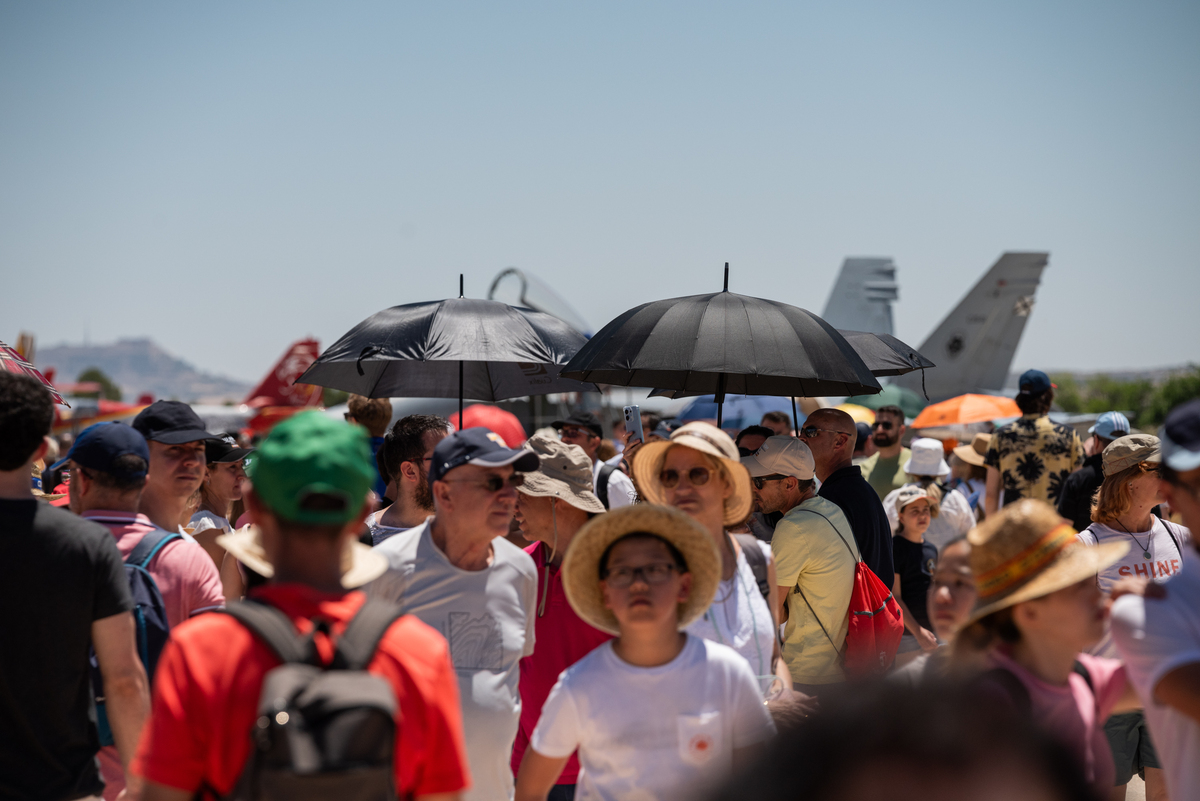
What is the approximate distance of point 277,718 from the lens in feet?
4.57

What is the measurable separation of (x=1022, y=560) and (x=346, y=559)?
154 centimetres

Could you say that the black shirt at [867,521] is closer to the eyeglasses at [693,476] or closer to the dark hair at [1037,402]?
the eyeglasses at [693,476]

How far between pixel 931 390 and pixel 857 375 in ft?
75.8

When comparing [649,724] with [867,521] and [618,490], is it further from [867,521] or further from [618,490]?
[618,490]

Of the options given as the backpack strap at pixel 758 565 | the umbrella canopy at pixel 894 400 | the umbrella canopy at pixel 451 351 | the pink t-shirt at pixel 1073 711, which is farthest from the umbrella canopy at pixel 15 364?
the umbrella canopy at pixel 894 400

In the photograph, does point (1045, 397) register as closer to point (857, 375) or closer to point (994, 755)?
point (857, 375)

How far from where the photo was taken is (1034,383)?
7.17 meters

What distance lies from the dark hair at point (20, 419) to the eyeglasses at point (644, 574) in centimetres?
167

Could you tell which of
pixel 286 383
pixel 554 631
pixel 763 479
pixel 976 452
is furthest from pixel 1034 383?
pixel 286 383

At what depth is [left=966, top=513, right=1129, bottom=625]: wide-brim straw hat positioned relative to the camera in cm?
203

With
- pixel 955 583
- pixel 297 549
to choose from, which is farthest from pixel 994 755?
pixel 955 583

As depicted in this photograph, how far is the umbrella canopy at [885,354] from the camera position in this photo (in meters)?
5.82

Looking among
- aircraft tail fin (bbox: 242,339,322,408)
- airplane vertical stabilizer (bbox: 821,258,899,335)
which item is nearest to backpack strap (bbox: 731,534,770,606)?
airplane vertical stabilizer (bbox: 821,258,899,335)

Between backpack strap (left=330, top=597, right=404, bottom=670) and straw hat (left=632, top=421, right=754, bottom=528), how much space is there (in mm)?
1781
